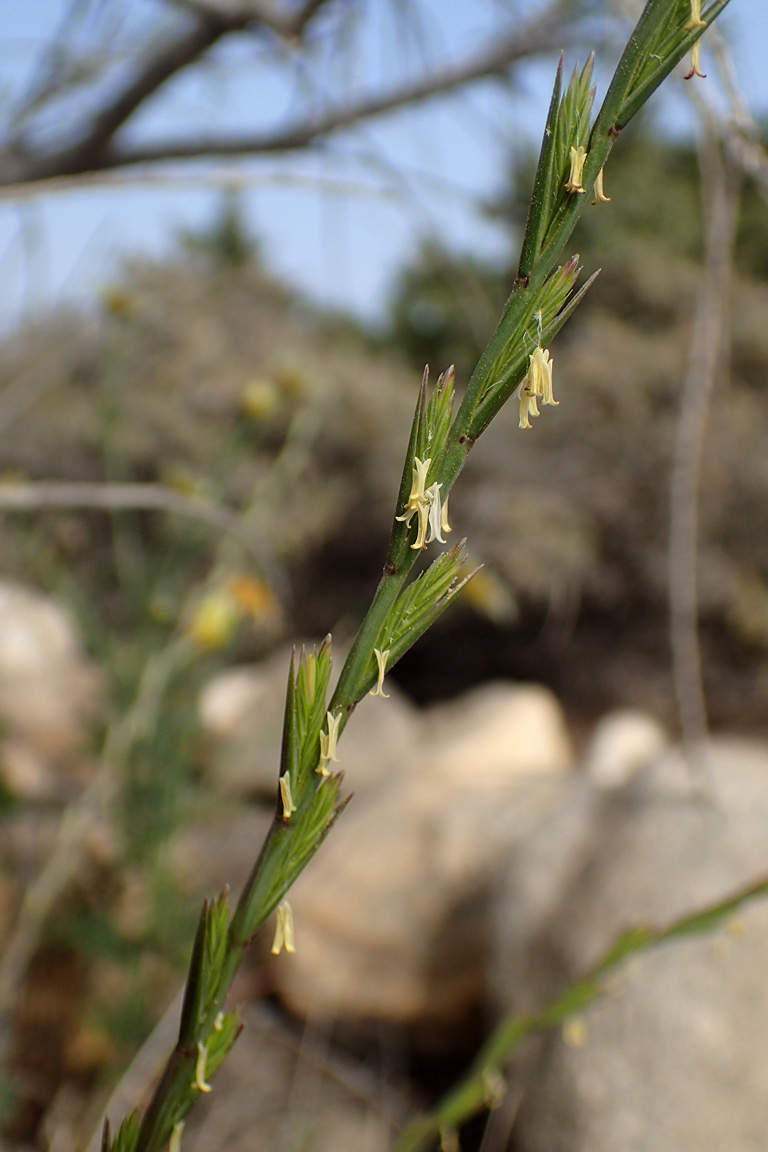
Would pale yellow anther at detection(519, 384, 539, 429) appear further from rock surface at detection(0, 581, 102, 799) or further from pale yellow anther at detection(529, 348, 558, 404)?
rock surface at detection(0, 581, 102, 799)

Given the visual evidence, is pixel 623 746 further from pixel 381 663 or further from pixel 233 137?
pixel 381 663

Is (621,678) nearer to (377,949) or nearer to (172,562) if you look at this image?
(377,949)

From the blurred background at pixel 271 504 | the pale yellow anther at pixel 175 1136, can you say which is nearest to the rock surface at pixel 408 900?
the blurred background at pixel 271 504

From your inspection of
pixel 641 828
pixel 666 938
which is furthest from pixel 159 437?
pixel 666 938

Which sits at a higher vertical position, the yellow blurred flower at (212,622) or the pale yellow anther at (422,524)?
the pale yellow anther at (422,524)

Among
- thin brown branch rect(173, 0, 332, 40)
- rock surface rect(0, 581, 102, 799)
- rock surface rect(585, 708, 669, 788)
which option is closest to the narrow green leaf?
thin brown branch rect(173, 0, 332, 40)

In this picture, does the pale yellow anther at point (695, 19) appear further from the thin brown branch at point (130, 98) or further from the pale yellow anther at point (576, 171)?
the thin brown branch at point (130, 98)

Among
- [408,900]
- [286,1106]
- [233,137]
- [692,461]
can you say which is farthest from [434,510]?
[408,900]
